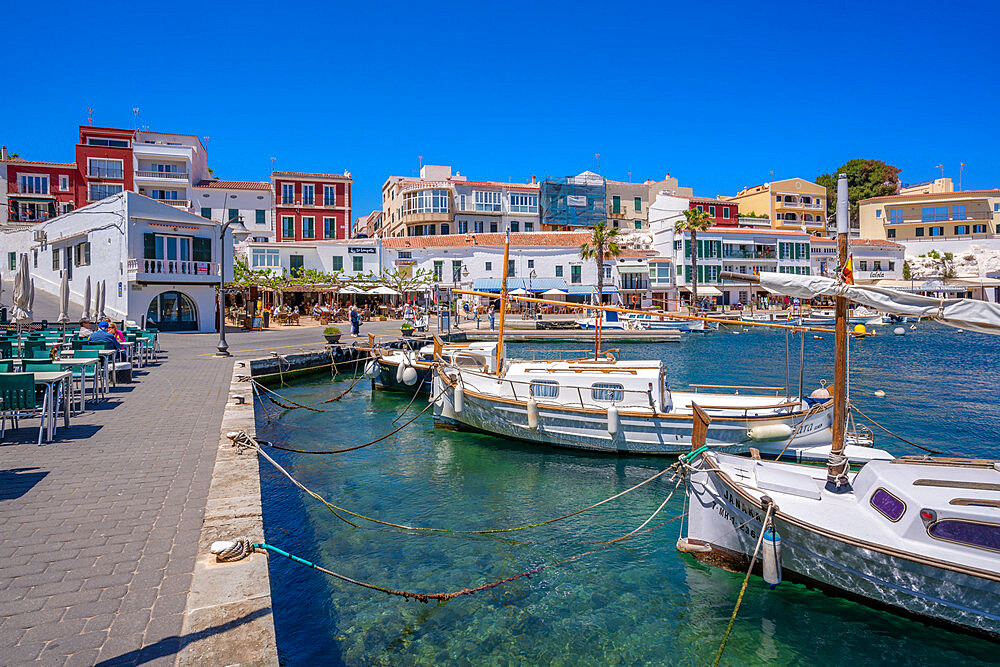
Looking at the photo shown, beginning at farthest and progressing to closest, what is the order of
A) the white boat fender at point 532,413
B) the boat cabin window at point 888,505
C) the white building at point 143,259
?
the white building at point 143,259 → the white boat fender at point 532,413 → the boat cabin window at point 888,505

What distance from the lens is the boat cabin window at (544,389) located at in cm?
1652

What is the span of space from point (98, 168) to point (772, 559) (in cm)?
6371

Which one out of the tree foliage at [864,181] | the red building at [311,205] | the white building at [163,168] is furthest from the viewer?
the tree foliage at [864,181]

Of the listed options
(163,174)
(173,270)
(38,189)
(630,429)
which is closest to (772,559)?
(630,429)

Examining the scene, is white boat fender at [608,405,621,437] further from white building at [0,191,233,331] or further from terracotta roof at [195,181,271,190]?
terracotta roof at [195,181,271,190]

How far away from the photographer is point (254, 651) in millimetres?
4535

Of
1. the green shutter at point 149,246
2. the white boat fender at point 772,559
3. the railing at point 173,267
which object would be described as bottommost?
the white boat fender at point 772,559

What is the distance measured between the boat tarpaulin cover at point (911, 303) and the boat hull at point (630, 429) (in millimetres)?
5702

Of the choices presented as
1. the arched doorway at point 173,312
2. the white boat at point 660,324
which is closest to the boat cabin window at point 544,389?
the arched doorway at point 173,312

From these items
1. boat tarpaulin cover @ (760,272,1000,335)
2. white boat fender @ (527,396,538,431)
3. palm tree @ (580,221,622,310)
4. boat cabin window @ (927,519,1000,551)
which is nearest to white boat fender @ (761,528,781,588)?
boat cabin window @ (927,519,1000,551)

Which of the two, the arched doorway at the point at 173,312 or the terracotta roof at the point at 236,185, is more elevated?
the terracotta roof at the point at 236,185

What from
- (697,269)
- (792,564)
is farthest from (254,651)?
(697,269)

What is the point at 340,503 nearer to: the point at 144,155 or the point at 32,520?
the point at 32,520

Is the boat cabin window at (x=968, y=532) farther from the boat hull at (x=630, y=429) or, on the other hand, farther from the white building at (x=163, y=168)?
the white building at (x=163, y=168)
